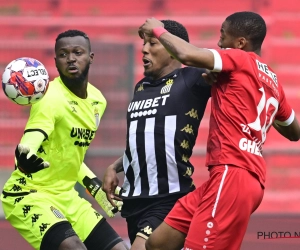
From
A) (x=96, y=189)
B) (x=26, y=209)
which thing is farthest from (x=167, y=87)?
(x=26, y=209)

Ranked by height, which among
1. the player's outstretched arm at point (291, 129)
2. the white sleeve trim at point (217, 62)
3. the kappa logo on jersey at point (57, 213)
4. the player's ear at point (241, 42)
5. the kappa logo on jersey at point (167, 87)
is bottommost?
the kappa logo on jersey at point (57, 213)

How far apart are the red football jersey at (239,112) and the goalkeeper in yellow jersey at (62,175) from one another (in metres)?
1.34

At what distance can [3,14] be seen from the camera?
522 inches

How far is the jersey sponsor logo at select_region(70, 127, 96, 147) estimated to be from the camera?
648 cm

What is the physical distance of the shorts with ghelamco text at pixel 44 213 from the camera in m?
6.23

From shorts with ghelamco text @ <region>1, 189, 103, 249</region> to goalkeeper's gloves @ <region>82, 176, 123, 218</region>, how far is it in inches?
4.2

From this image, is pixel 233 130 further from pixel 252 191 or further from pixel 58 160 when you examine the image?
pixel 58 160

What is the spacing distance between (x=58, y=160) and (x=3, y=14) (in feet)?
23.8

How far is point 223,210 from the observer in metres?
5.24

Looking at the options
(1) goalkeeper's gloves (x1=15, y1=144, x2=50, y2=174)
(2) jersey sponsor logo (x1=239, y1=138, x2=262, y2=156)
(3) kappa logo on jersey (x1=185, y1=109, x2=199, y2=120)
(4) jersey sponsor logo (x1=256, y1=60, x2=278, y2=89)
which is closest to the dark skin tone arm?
(4) jersey sponsor logo (x1=256, y1=60, x2=278, y2=89)

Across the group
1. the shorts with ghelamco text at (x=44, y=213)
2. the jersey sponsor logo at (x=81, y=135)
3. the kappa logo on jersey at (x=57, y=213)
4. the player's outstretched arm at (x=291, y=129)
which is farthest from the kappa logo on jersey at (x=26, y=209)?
the player's outstretched arm at (x=291, y=129)

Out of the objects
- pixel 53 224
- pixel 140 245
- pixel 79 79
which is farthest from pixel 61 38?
pixel 140 245

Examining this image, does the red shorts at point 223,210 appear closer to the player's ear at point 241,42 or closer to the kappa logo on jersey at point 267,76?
the kappa logo on jersey at point 267,76

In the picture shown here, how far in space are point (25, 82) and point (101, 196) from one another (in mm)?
1115
